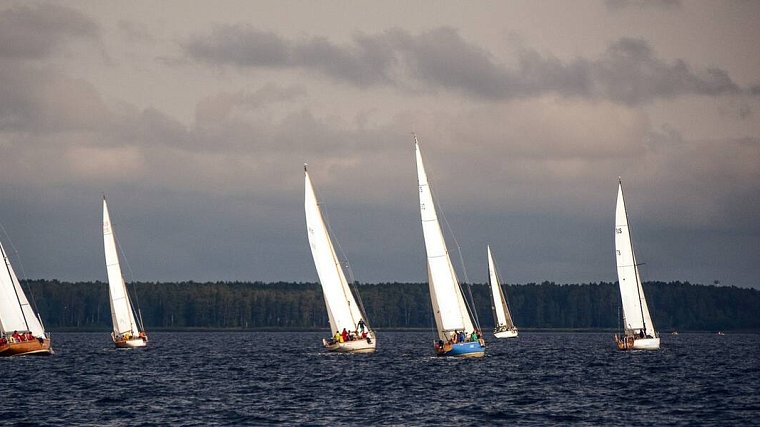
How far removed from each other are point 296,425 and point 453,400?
12561 millimetres

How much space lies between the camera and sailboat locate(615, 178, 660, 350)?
107 metres

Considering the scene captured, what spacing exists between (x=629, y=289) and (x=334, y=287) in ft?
96.3

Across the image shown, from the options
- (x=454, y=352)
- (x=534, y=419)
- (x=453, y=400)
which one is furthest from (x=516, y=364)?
(x=534, y=419)

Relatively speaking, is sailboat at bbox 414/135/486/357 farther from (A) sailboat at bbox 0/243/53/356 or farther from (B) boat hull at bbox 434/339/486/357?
(A) sailboat at bbox 0/243/53/356

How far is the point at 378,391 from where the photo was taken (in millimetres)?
65625

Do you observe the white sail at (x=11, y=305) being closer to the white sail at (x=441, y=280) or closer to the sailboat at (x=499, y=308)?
the white sail at (x=441, y=280)

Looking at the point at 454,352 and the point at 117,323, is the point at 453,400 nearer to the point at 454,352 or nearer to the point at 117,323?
the point at 454,352

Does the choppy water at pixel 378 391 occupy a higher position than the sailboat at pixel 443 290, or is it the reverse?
the sailboat at pixel 443 290

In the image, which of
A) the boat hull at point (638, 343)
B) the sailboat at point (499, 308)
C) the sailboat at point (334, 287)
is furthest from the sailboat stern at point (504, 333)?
the sailboat at point (334, 287)

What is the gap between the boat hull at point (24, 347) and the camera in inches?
3637

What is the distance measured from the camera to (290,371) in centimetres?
8350

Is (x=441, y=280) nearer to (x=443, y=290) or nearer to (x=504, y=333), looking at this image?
(x=443, y=290)

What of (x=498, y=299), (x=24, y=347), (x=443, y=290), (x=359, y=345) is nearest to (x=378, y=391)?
(x=443, y=290)

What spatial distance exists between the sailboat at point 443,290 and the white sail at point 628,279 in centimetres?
2638
